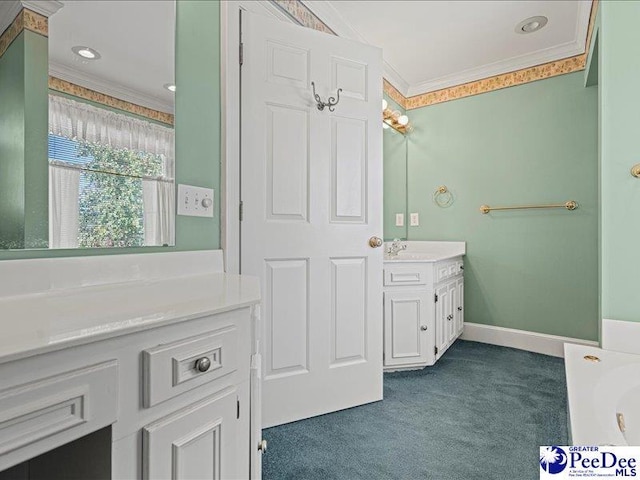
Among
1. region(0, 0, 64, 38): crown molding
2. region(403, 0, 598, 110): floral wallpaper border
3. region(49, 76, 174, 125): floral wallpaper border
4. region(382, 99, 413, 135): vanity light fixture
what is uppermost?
region(403, 0, 598, 110): floral wallpaper border

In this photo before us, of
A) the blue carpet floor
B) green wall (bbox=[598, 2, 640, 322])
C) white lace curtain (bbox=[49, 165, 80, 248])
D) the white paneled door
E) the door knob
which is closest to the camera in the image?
white lace curtain (bbox=[49, 165, 80, 248])

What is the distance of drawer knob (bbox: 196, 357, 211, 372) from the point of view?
0.79m

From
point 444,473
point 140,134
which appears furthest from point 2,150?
point 444,473

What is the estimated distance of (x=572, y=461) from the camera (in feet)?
2.82

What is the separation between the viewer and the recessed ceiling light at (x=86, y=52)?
1.16m

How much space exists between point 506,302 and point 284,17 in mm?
2823

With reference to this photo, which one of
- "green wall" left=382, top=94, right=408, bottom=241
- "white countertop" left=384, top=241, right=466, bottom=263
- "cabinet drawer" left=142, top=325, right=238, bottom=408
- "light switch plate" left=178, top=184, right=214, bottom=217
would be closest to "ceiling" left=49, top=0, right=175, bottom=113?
"light switch plate" left=178, top=184, right=214, bottom=217

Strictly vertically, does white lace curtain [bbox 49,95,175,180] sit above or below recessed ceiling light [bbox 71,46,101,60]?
below

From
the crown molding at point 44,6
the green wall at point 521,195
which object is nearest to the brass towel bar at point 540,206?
the green wall at point 521,195

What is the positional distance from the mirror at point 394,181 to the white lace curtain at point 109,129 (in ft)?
7.42

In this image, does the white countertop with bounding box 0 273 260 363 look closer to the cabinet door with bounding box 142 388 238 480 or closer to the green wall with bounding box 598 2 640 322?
the cabinet door with bounding box 142 388 238 480

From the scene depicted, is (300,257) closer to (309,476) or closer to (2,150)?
(309,476)

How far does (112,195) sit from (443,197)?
296cm

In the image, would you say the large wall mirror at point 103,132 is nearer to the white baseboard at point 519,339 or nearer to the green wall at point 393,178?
the green wall at point 393,178
